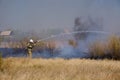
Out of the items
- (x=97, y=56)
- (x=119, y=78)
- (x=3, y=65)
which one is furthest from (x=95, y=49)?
(x=119, y=78)

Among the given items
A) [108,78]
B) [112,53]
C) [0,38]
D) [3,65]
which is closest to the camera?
[108,78]

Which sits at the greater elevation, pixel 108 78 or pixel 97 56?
pixel 108 78

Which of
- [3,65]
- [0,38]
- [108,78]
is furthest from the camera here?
[3,65]

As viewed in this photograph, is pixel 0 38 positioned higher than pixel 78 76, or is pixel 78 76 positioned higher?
pixel 0 38

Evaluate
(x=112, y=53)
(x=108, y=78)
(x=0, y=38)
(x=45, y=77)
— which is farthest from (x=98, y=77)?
(x=112, y=53)

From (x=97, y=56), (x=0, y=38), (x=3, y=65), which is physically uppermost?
(x=0, y=38)

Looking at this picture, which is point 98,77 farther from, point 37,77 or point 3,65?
point 3,65

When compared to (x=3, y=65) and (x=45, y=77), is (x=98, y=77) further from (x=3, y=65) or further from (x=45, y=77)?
(x=3, y=65)

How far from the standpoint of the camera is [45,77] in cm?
1614

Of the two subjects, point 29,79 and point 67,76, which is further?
point 67,76

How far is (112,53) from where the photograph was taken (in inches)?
1845

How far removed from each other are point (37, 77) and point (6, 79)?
1548 millimetres

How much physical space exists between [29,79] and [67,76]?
224 cm

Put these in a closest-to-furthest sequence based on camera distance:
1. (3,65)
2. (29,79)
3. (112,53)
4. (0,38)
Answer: (29,79), (0,38), (3,65), (112,53)
